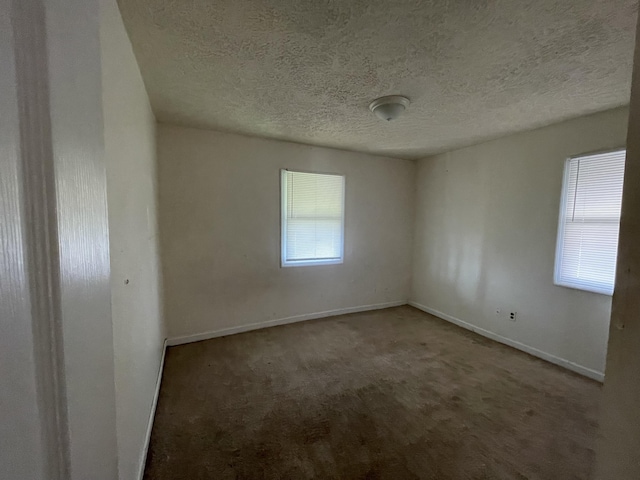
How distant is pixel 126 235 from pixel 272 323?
259 centimetres

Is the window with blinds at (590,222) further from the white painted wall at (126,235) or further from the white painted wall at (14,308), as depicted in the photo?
the white painted wall at (126,235)

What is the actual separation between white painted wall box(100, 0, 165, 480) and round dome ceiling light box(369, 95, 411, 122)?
1.70 metres

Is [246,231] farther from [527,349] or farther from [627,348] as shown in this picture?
[527,349]

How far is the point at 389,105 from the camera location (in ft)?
7.25

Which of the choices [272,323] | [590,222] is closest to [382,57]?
[590,222]

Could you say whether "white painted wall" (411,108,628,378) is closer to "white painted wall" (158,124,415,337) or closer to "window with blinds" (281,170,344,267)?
"white painted wall" (158,124,415,337)

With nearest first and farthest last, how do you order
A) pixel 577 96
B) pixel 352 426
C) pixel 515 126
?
pixel 352 426
pixel 577 96
pixel 515 126

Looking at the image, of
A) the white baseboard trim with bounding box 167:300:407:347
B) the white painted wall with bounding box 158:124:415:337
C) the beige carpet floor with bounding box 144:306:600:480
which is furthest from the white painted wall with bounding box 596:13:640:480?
the white baseboard trim with bounding box 167:300:407:347

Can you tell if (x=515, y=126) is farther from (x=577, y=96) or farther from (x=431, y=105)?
(x=431, y=105)

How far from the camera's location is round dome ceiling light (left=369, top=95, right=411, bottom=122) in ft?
7.11

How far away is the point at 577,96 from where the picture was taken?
2.14 metres

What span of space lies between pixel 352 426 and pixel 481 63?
2540 millimetres

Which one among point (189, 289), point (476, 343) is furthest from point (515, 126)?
point (189, 289)

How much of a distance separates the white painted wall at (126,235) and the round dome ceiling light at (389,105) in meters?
1.70
